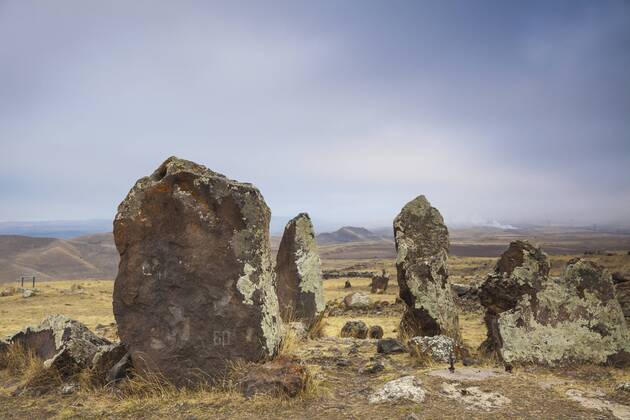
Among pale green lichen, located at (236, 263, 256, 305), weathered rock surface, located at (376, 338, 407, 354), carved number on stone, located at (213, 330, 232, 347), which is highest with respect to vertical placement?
pale green lichen, located at (236, 263, 256, 305)

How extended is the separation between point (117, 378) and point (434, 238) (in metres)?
8.82

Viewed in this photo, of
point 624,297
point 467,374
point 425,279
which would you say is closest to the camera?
point 467,374

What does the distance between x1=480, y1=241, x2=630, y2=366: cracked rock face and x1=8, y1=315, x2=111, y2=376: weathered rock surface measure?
7.71 m

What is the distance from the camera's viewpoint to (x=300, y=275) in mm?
14734

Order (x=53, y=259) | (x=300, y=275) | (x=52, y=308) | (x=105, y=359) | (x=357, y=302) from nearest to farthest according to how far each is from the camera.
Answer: (x=105, y=359)
(x=300, y=275)
(x=357, y=302)
(x=52, y=308)
(x=53, y=259)

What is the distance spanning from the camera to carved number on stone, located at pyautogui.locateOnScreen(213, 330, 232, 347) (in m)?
7.57

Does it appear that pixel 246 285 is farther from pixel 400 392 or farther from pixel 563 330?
pixel 563 330

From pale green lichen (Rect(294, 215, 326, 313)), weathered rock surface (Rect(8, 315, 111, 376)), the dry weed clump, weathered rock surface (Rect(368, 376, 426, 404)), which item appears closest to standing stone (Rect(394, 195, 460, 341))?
pale green lichen (Rect(294, 215, 326, 313))

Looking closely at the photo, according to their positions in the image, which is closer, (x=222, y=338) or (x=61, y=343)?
(x=222, y=338)

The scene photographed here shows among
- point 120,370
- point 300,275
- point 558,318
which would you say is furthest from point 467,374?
point 300,275

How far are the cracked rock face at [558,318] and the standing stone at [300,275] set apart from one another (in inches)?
234

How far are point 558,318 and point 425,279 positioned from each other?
354 cm

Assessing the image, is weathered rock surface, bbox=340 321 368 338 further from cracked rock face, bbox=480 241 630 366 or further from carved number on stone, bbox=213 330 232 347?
carved number on stone, bbox=213 330 232 347

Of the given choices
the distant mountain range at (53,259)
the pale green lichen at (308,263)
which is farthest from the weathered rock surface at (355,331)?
the distant mountain range at (53,259)
